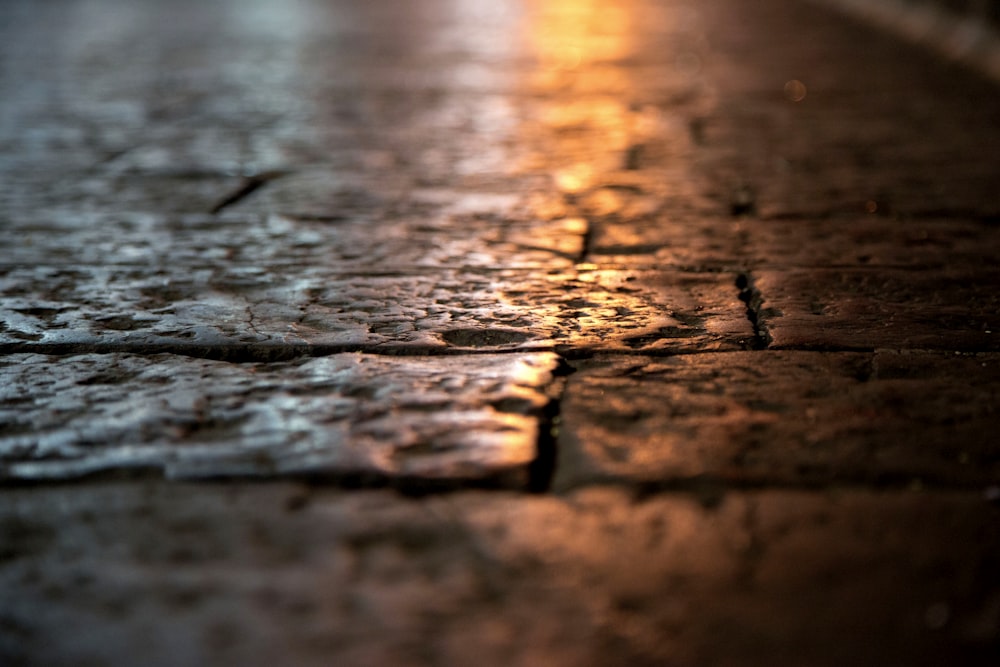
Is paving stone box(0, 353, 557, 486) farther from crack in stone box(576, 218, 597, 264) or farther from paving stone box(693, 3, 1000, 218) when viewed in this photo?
paving stone box(693, 3, 1000, 218)

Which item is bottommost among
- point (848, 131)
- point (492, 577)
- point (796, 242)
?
point (492, 577)

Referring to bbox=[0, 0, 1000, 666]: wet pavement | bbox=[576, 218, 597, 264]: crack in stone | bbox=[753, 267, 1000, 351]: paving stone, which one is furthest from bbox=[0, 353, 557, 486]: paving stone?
bbox=[576, 218, 597, 264]: crack in stone

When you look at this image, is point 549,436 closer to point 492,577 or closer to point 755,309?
point 492,577

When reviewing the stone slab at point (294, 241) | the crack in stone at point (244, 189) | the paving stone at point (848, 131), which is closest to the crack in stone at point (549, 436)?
the stone slab at point (294, 241)

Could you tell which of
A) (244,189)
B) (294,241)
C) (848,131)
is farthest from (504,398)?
(848,131)

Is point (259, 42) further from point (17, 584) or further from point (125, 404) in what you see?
point (17, 584)

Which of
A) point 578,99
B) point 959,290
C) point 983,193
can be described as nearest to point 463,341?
point 959,290

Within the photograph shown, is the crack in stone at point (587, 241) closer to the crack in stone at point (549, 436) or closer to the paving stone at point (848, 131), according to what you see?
the paving stone at point (848, 131)
